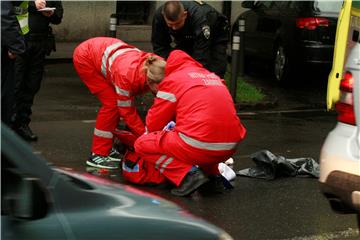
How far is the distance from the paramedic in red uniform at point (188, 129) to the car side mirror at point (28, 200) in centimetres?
314

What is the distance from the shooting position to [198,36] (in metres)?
7.21

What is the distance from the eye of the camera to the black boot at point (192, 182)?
5672 millimetres

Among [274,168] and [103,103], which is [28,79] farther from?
[274,168]

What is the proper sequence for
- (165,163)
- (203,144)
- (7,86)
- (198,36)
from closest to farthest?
1. (203,144)
2. (165,163)
3. (7,86)
4. (198,36)

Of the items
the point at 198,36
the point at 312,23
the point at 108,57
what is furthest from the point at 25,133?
the point at 312,23

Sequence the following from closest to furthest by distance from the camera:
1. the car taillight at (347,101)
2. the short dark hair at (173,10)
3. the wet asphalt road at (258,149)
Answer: the car taillight at (347,101), the wet asphalt road at (258,149), the short dark hair at (173,10)

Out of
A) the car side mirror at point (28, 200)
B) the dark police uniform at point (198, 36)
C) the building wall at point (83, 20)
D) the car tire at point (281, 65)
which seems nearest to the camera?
the car side mirror at point (28, 200)

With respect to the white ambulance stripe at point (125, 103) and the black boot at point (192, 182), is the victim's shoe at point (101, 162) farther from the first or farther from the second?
the black boot at point (192, 182)

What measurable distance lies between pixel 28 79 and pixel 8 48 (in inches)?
50.0

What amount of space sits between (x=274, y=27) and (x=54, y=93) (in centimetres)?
382

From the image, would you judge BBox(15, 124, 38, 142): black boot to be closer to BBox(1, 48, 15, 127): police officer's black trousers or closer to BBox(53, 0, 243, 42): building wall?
BBox(1, 48, 15, 127): police officer's black trousers

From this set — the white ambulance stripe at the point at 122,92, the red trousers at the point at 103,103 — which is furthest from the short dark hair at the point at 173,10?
the white ambulance stripe at the point at 122,92

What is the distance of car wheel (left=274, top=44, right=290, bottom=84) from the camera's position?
11.4m

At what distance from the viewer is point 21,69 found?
708cm
